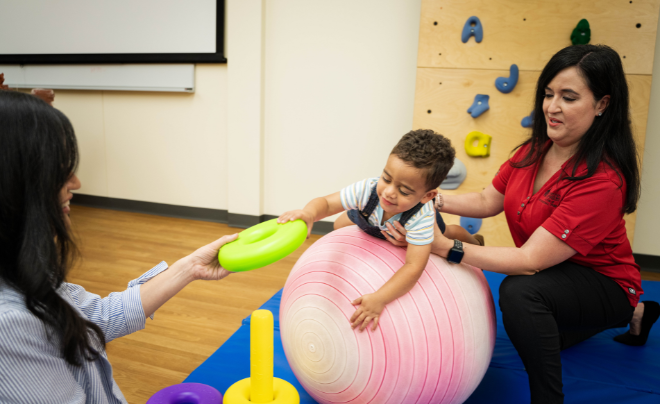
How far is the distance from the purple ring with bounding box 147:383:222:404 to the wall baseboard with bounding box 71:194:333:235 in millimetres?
2535

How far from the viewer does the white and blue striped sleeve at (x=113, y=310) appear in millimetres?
1099

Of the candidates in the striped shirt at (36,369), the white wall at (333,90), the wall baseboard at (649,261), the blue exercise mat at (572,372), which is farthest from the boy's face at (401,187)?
the wall baseboard at (649,261)

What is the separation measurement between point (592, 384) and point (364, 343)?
1.00 metres

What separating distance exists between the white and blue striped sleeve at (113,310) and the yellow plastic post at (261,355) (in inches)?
11.9

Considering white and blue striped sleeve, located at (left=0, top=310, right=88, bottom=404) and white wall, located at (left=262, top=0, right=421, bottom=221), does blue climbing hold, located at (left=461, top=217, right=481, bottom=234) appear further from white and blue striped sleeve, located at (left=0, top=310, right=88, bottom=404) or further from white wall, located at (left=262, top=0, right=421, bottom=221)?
white and blue striped sleeve, located at (left=0, top=310, right=88, bottom=404)

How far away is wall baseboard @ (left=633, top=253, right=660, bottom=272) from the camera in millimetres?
3248

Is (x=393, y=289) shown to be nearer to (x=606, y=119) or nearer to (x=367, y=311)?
(x=367, y=311)

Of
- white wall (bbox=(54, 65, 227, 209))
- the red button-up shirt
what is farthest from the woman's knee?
white wall (bbox=(54, 65, 227, 209))

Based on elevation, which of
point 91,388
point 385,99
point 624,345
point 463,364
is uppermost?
point 385,99

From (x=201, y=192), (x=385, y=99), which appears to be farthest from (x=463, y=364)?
(x=201, y=192)

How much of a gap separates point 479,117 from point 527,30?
25.4 inches

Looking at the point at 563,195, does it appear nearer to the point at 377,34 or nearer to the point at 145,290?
the point at 145,290

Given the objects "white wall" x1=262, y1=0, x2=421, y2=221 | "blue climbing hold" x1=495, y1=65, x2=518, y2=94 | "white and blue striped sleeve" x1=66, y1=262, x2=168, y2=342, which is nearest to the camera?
"white and blue striped sleeve" x1=66, y1=262, x2=168, y2=342

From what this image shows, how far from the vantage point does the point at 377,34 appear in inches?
140
